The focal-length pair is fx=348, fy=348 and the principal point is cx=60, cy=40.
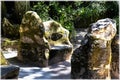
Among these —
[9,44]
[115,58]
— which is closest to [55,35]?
[9,44]

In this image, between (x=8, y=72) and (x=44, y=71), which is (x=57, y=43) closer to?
(x=44, y=71)

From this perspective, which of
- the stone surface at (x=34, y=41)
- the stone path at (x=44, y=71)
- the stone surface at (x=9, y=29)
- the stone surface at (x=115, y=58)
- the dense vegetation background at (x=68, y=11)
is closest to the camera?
the stone surface at (x=115, y=58)

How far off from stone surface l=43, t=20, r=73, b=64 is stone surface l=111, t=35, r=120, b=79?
227 centimetres

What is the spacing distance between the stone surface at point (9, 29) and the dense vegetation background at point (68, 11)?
0.90m

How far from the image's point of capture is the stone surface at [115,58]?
7.62 meters

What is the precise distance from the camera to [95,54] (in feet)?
22.4

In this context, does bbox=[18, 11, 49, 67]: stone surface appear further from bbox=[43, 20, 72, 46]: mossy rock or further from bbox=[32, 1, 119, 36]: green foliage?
bbox=[32, 1, 119, 36]: green foliage

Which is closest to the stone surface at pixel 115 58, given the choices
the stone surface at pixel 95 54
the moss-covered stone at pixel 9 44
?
the stone surface at pixel 95 54

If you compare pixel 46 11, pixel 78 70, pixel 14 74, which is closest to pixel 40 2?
pixel 46 11

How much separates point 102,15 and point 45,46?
6.63 meters

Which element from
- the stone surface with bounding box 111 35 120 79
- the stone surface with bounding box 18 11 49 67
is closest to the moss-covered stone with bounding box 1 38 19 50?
the stone surface with bounding box 18 11 49 67

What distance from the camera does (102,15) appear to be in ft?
50.6

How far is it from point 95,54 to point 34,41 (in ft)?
9.45

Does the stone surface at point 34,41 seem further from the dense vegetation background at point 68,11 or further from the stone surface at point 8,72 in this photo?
the stone surface at point 8,72
